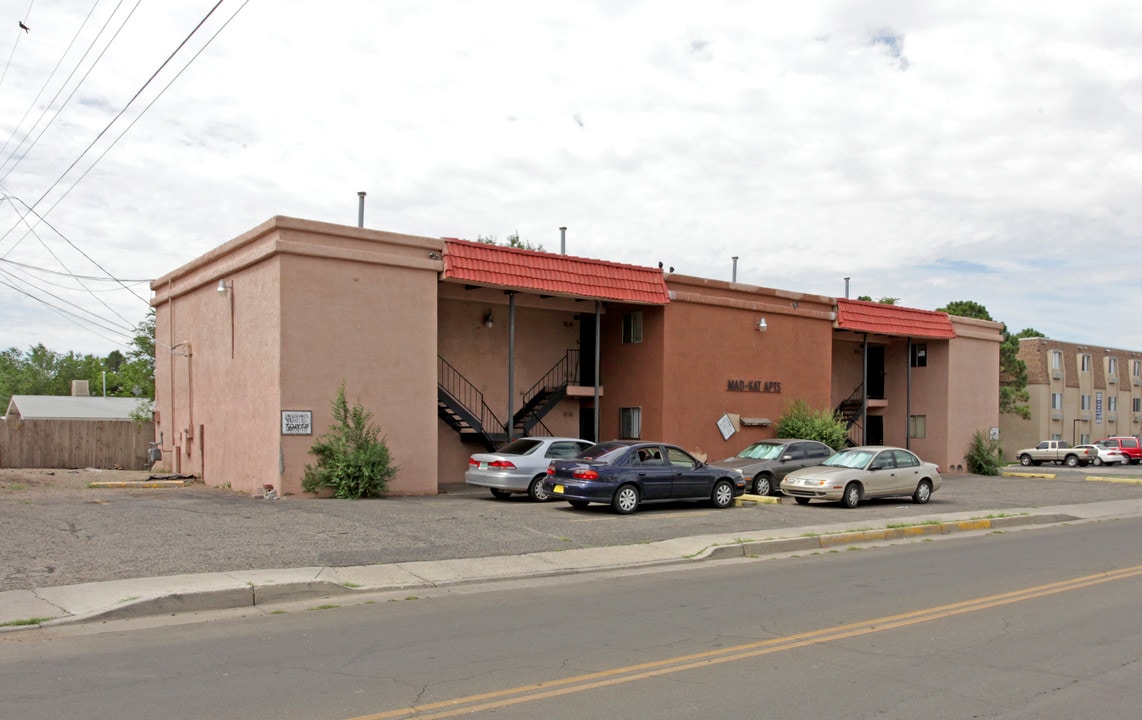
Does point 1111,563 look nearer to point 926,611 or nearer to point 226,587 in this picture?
point 926,611

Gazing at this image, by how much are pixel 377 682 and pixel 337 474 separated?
13334mm

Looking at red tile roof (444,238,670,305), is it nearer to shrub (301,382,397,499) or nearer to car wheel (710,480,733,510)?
shrub (301,382,397,499)

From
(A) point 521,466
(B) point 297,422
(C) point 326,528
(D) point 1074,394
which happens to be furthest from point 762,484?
(D) point 1074,394

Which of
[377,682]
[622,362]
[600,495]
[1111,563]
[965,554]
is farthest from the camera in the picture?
[622,362]

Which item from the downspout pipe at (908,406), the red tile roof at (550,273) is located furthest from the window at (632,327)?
the downspout pipe at (908,406)

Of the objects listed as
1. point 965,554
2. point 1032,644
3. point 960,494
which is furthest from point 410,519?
point 960,494

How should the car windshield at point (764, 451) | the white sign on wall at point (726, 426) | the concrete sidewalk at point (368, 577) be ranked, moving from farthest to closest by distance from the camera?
the white sign on wall at point (726, 426) < the car windshield at point (764, 451) < the concrete sidewalk at point (368, 577)

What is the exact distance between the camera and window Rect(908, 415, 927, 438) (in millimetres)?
36562

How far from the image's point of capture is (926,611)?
955cm

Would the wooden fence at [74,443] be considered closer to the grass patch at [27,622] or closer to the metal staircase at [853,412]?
the grass patch at [27,622]

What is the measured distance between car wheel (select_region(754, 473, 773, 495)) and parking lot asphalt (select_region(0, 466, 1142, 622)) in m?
1.31

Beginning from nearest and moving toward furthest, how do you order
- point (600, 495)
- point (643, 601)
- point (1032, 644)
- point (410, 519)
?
1. point (1032, 644)
2. point (643, 601)
3. point (410, 519)
4. point (600, 495)

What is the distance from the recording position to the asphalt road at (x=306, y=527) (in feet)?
38.3

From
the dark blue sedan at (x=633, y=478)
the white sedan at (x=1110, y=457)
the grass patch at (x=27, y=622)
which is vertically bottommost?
the white sedan at (x=1110, y=457)
